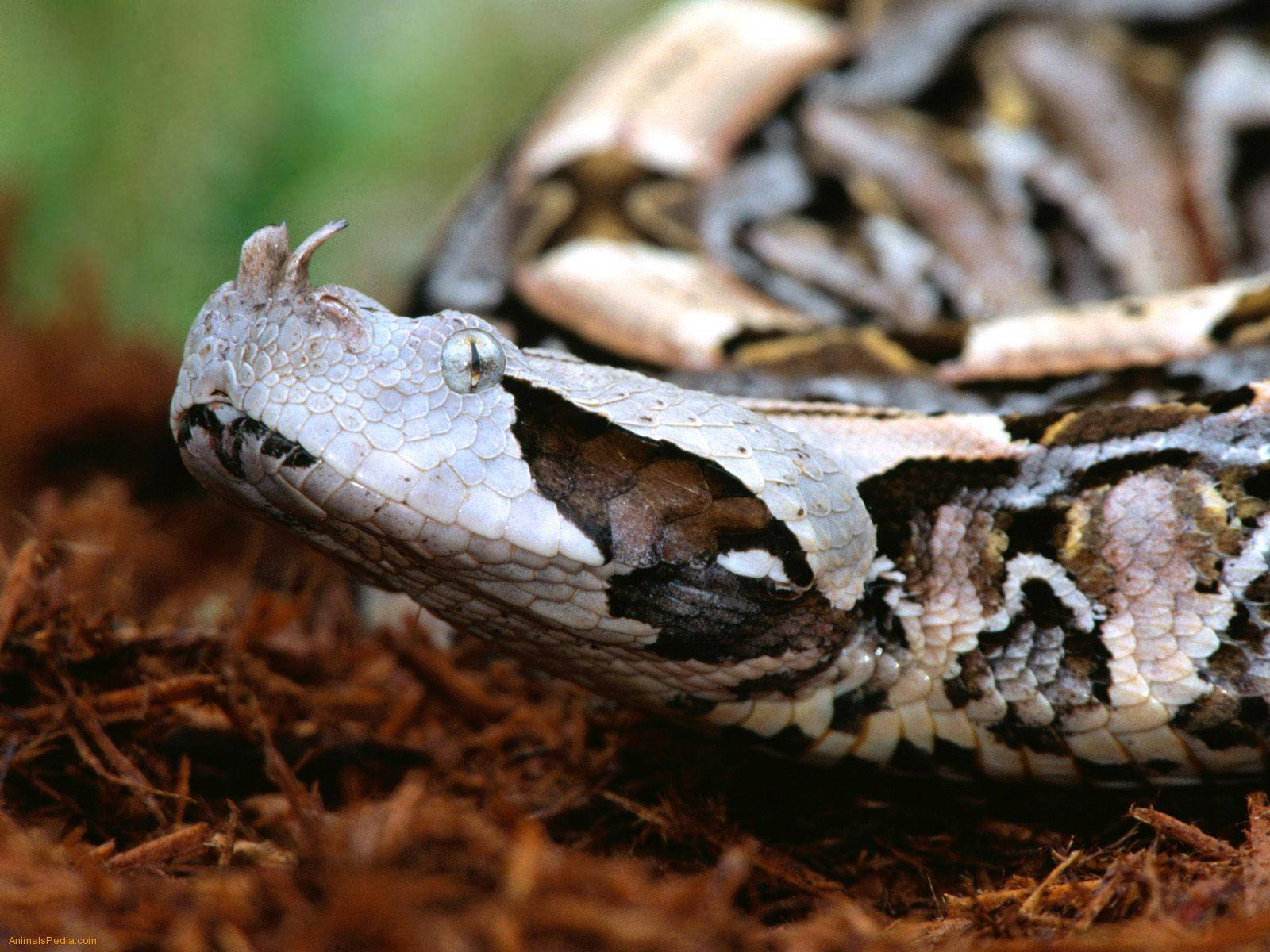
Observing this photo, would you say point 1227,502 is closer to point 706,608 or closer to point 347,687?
point 706,608

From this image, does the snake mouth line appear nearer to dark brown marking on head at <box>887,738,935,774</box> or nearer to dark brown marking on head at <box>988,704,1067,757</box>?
dark brown marking on head at <box>887,738,935,774</box>

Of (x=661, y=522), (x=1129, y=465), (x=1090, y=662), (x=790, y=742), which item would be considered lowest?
(x=790, y=742)

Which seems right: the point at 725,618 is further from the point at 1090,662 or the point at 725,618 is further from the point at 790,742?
the point at 1090,662

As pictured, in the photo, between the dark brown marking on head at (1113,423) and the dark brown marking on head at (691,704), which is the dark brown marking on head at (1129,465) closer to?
the dark brown marking on head at (1113,423)

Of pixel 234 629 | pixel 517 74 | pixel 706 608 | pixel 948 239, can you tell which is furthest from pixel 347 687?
pixel 517 74

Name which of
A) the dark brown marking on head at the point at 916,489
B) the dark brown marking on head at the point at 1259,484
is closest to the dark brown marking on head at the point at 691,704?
the dark brown marking on head at the point at 916,489

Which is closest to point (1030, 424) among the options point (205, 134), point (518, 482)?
point (518, 482)
